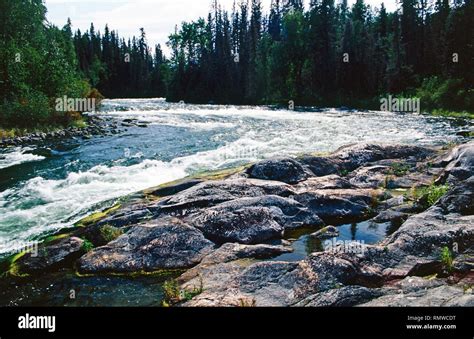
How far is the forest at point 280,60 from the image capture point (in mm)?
39750

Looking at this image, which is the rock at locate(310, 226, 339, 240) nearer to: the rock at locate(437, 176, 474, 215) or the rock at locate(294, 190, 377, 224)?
the rock at locate(294, 190, 377, 224)

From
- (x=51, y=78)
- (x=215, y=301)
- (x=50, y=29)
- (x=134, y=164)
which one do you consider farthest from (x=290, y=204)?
(x=50, y=29)

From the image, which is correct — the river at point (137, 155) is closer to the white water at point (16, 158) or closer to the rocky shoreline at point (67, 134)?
the white water at point (16, 158)

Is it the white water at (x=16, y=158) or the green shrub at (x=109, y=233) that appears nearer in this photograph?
the green shrub at (x=109, y=233)

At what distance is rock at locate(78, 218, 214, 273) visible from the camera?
9.40 m

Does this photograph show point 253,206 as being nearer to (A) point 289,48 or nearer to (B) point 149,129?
(B) point 149,129

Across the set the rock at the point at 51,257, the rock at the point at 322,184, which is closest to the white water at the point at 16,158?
the rock at the point at 51,257

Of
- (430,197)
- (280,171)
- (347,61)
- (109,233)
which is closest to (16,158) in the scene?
(109,233)

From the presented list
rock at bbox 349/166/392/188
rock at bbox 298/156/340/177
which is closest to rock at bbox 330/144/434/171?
rock at bbox 298/156/340/177

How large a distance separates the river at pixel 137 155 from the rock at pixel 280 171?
5.28 m

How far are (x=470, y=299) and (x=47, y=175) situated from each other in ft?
Answer: 64.4

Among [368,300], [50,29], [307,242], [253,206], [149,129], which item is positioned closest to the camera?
[368,300]
